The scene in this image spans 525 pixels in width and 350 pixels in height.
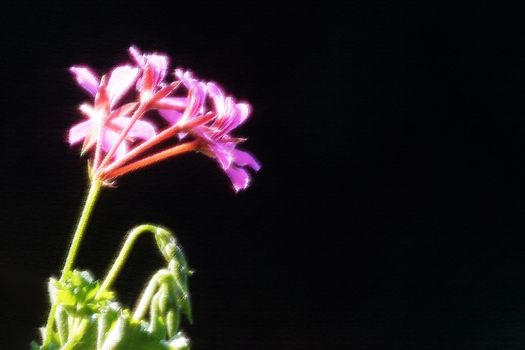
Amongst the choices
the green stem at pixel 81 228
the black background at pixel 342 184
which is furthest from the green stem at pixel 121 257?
the black background at pixel 342 184

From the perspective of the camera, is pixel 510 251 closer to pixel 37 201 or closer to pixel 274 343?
pixel 274 343

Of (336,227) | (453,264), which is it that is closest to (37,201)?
(336,227)

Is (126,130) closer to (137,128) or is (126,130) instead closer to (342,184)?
(137,128)

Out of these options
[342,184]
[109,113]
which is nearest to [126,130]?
[109,113]

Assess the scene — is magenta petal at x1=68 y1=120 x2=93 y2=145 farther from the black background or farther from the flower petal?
the black background

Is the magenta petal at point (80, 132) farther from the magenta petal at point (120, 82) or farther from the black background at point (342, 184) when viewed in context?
the black background at point (342, 184)

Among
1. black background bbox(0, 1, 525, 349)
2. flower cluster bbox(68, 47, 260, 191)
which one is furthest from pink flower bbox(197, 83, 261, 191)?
black background bbox(0, 1, 525, 349)
